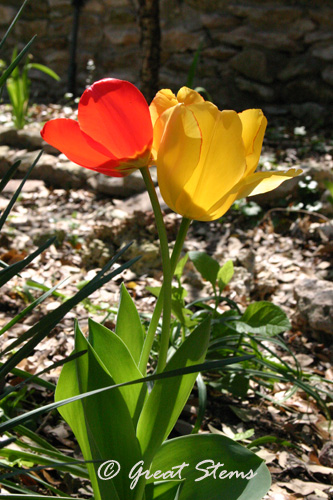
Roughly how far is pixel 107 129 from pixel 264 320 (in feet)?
3.07

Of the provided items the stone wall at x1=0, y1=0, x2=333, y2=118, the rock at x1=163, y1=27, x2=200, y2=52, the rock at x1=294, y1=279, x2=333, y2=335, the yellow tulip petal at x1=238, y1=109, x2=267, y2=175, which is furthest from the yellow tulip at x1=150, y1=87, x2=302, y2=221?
the rock at x1=163, y1=27, x2=200, y2=52

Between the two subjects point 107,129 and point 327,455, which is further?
point 327,455

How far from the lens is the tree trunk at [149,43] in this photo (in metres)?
3.76

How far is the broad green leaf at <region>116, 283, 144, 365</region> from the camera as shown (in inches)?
38.1

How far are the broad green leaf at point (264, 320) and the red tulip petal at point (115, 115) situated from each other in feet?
2.82

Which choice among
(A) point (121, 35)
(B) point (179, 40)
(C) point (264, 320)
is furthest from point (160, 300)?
(A) point (121, 35)

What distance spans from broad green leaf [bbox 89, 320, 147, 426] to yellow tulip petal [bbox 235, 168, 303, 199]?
13.7 inches

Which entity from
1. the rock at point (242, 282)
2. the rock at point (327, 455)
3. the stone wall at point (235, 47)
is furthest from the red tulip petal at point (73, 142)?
the stone wall at point (235, 47)

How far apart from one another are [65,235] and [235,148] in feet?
7.13

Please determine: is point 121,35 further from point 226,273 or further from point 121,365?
point 121,365

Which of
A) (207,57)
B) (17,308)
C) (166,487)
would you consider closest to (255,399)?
(166,487)

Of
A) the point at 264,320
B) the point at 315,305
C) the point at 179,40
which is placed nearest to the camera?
the point at 264,320

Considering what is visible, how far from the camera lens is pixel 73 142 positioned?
708 millimetres

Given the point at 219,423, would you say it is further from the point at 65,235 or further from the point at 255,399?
the point at 65,235
